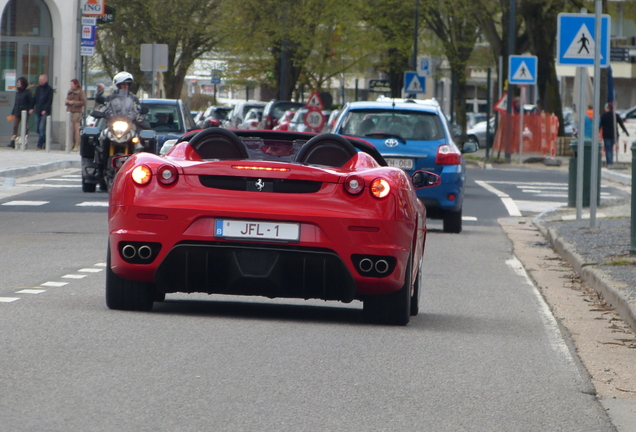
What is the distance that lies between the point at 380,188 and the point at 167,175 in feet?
3.99

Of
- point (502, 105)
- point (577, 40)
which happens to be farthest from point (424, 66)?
point (577, 40)

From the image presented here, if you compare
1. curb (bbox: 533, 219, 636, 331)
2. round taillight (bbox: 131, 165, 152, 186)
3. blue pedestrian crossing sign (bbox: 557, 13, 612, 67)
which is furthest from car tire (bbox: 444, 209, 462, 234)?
round taillight (bbox: 131, 165, 152, 186)

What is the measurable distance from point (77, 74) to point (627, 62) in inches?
2438

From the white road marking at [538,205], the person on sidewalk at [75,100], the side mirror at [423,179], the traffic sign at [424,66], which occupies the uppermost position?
the traffic sign at [424,66]

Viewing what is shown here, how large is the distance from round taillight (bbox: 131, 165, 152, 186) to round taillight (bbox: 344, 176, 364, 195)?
3.74ft

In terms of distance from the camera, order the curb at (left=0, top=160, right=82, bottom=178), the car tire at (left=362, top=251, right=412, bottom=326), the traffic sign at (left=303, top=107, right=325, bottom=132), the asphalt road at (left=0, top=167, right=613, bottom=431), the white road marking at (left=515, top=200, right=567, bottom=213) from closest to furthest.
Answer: the asphalt road at (left=0, top=167, right=613, bottom=431) < the car tire at (left=362, top=251, right=412, bottom=326) < the white road marking at (left=515, top=200, right=567, bottom=213) < the curb at (left=0, top=160, right=82, bottom=178) < the traffic sign at (left=303, top=107, right=325, bottom=132)

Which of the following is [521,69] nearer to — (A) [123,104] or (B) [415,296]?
(A) [123,104]

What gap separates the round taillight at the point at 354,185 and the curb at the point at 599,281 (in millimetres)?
2304

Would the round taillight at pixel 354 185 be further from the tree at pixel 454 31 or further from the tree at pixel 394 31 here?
the tree at pixel 394 31

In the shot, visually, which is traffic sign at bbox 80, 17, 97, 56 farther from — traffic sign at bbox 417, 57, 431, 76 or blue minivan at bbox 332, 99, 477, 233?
blue minivan at bbox 332, 99, 477, 233

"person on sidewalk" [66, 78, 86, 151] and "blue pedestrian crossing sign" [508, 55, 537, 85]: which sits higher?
"blue pedestrian crossing sign" [508, 55, 537, 85]

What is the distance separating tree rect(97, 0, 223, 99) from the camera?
54.4m

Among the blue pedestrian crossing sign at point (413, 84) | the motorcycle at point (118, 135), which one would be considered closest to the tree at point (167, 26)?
the blue pedestrian crossing sign at point (413, 84)

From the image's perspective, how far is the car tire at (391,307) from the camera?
8.20m
